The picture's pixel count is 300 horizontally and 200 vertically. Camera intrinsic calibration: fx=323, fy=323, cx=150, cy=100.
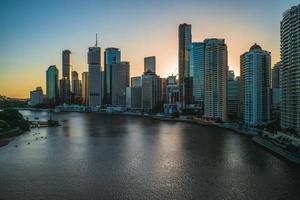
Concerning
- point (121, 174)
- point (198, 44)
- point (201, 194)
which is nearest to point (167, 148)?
point (121, 174)

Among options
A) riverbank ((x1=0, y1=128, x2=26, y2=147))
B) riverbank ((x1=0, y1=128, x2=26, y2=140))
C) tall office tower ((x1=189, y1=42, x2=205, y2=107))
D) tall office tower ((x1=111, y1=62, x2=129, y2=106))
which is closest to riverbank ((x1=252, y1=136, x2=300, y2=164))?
riverbank ((x1=0, y1=128, x2=26, y2=147))

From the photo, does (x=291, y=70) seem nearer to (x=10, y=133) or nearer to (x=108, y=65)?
(x=10, y=133)

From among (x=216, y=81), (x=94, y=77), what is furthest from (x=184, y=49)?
(x=216, y=81)

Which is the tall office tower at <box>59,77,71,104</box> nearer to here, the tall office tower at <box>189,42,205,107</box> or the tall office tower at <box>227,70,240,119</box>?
the tall office tower at <box>189,42,205,107</box>

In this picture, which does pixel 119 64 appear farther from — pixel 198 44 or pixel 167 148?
pixel 167 148

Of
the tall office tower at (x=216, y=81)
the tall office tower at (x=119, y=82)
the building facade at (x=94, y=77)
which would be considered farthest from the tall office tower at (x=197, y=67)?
the building facade at (x=94, y=77)

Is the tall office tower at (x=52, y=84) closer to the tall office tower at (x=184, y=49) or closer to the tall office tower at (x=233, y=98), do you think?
the tall office tower at (x=184, y=49)
